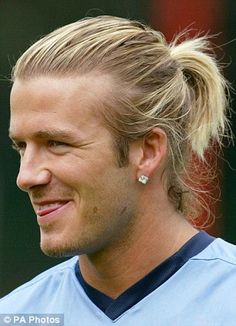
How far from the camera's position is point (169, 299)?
201 centimetres

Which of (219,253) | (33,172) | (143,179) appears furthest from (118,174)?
(219,253)

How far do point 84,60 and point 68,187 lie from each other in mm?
295

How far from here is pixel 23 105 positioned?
6.48 ft

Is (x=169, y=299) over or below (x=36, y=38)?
below

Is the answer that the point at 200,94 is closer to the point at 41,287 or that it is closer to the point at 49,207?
the point at 49,207

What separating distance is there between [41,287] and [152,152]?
0.43m

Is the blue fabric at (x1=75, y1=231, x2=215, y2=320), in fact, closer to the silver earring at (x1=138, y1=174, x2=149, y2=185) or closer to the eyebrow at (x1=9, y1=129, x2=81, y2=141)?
the silver earring at (x1=138, y1=174, x2=149, y2=185)

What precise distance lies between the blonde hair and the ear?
0.06 ft

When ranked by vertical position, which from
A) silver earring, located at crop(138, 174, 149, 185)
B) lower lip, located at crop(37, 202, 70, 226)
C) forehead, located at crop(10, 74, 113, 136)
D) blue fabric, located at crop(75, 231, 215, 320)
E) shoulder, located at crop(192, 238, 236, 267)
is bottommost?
blue fabric, located at crop(75, 231, 215, 320)

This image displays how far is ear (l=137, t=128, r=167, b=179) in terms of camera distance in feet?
6.73

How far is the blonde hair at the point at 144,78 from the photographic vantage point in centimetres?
203

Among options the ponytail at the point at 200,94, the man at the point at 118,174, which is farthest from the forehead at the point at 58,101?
the ponytail at the point at 200,94

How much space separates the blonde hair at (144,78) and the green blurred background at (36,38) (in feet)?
3.67

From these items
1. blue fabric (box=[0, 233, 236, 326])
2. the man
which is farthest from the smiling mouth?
blue fabric (box=[0, 233, 236, 326])
